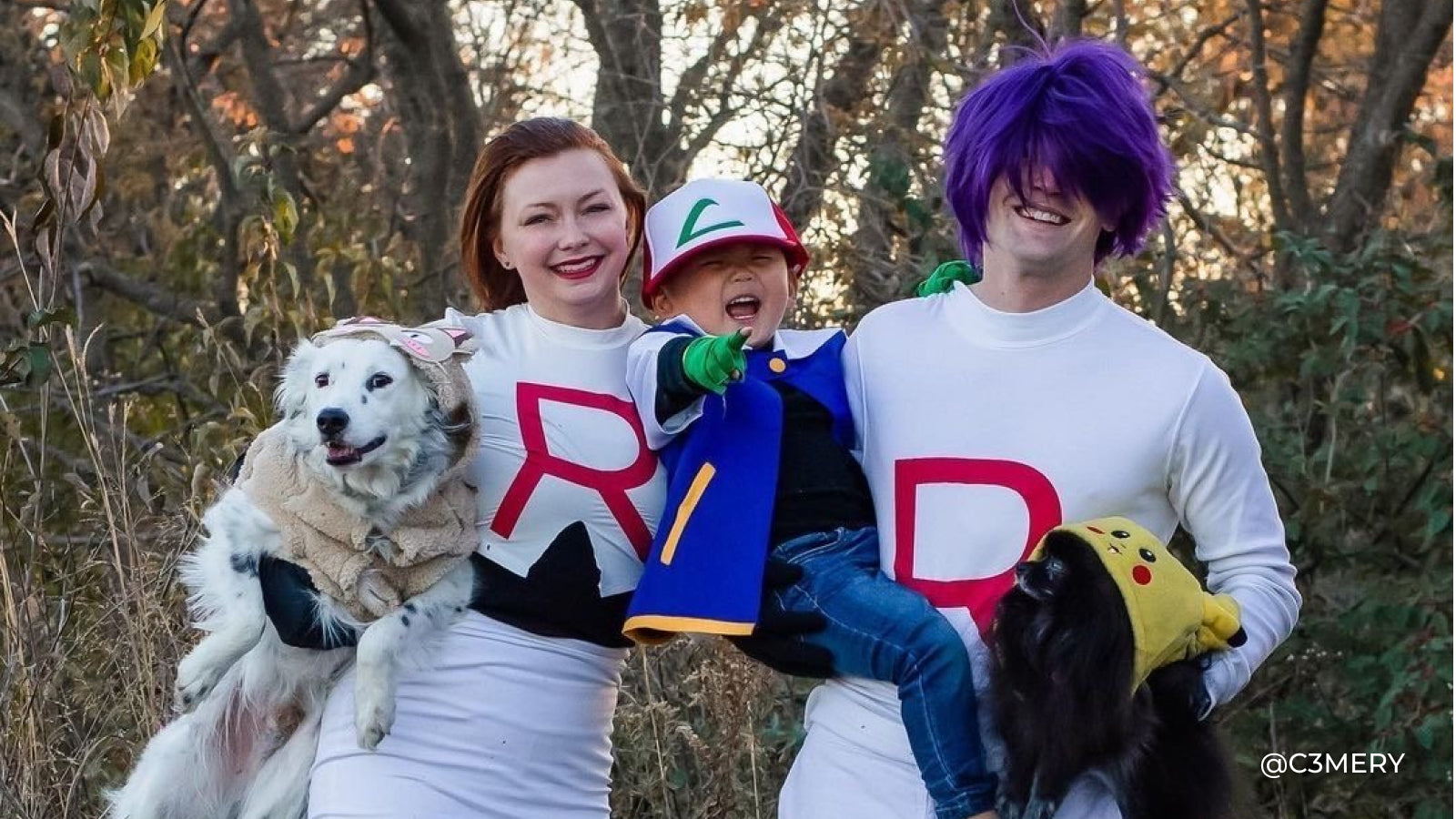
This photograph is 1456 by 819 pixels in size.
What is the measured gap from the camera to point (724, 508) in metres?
2.81

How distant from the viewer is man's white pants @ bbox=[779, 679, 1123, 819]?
2596mm

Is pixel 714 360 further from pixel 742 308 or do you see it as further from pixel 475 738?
pixel 475 738

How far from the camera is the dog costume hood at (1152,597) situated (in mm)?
2475

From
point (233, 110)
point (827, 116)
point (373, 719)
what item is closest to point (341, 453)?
point (373, 719)

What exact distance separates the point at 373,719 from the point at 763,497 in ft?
2.23

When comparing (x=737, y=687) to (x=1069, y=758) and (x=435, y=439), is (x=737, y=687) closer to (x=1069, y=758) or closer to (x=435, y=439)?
(x=435, y=439)

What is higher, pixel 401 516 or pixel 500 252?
pixel 500 252

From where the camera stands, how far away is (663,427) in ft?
9.41

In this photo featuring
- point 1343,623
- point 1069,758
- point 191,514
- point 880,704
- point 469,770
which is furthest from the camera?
point 1343,623

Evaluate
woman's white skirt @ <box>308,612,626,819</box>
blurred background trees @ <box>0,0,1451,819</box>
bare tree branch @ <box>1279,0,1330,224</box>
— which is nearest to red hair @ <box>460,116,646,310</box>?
woman's white skirt @ <box>308,612,626,819</box>

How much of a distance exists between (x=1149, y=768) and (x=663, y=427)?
86cm

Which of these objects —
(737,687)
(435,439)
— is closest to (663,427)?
(435,439)

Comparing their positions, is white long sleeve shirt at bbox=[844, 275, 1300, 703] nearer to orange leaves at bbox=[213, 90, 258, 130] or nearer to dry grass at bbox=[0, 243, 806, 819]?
dry grass at bbox=[0, 243, 806, 819]

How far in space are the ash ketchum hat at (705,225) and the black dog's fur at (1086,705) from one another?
0.78m
